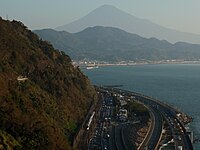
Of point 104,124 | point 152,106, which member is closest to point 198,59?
point 152,106

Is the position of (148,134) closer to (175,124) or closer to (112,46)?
(175,124)

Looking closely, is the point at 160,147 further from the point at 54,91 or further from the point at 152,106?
the point at 152,106

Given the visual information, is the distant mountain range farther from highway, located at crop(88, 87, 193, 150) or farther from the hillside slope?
the hillside slope

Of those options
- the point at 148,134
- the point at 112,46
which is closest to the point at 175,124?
the point at 148,134

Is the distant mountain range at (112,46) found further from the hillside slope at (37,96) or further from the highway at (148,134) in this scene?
the hillside slope at (37,96)

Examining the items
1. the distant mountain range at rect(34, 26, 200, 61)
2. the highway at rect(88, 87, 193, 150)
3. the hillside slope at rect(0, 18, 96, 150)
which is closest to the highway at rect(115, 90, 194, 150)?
the highway at rect(88, 87, 193, 150)
